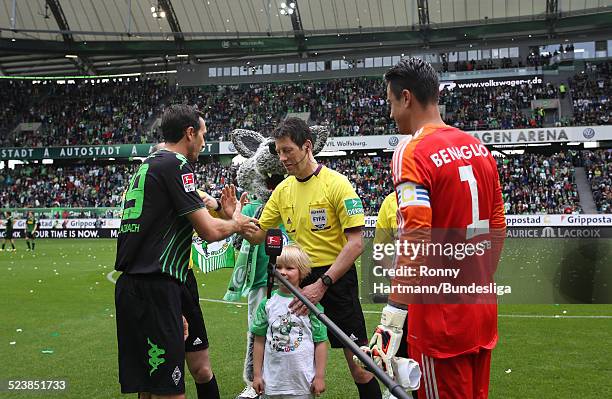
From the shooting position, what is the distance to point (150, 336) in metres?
A: 3.83

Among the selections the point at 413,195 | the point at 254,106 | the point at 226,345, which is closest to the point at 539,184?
the point at 254,106

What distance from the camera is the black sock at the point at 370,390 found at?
4.72 m

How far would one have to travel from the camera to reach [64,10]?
43.2 m

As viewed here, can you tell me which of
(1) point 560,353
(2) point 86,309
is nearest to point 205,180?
(2) point 86,309

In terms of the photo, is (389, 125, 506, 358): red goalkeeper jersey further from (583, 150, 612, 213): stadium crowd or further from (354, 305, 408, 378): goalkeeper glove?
(583, 150, 612, 213): stadium crowd

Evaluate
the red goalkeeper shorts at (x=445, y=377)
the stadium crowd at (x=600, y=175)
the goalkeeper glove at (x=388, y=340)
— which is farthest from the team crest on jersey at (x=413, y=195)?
the stadium crowd at (x=600, y=175)

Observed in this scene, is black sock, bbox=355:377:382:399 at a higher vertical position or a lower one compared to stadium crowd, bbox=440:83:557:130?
lower

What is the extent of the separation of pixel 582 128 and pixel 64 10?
3477 cm

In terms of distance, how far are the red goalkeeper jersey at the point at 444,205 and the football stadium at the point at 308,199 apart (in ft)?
0.03

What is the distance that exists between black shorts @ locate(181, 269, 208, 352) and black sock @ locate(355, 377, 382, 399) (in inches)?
48.9

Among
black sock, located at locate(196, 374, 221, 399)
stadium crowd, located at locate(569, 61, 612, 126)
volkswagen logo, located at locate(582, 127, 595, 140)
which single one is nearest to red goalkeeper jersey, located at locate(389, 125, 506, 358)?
black sock, located at locate(196, 374, 221, 399)

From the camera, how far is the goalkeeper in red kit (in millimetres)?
2652

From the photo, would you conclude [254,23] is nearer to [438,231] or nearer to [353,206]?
[353,206]

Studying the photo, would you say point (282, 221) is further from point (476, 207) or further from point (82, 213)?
point (82, 213)
